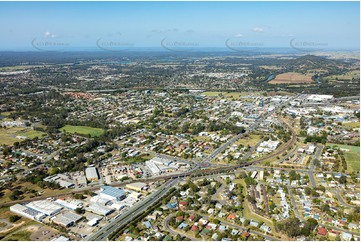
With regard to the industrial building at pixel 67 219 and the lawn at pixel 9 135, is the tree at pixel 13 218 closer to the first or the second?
the industrial building at pixel 67 219

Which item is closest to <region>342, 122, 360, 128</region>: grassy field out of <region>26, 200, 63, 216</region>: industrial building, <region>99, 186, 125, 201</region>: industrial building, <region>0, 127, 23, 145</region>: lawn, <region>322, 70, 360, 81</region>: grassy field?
<region>99, 186, 125, 201</region>: industrial building

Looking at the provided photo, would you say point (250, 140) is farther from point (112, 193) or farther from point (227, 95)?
point (227, 95)

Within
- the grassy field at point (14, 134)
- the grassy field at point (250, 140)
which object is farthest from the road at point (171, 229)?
the grassy field at point (14, 134)

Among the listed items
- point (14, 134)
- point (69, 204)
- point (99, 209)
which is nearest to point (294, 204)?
point (99, 209)

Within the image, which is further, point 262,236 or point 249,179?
point 249,179

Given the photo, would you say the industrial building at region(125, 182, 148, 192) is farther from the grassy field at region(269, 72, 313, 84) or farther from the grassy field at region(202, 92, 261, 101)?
the grassy field at region(269, 72, 313, 84)

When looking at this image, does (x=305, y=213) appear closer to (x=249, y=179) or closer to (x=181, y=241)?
(x=249, y=179)

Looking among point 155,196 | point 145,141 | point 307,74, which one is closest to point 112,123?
point 145,141
